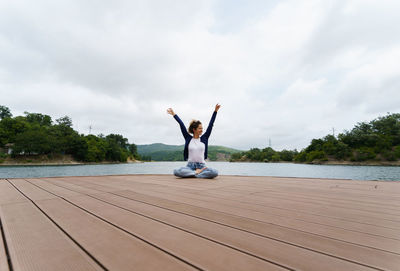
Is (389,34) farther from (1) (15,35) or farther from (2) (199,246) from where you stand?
(1) (15,35)

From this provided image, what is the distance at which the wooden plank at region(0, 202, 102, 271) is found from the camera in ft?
1.83

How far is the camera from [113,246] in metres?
0.70

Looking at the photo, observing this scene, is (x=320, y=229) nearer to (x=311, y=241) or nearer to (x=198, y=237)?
(x=311, y=241)

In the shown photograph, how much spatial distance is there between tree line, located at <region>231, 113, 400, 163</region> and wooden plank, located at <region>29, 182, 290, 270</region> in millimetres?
49720

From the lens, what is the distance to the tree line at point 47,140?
34.4 meters

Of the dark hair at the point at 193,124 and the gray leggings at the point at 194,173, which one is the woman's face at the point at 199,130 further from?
the gray leggings at the point at 194,173

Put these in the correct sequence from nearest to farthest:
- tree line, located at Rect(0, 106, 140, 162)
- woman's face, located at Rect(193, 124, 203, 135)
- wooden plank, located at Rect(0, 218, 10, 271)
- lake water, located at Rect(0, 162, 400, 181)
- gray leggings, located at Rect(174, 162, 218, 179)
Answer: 1. wooden plank, located at Rect(0, 218, 10, 271)
2. gray leggings, located at Rect(174, 162, 218, 179)
3. woman's face, located at Rect(193, 124, 203, 135)
4. lake water, located at Rect(0, 162, 400, 181)
5. tree line, located at Rect(0, 106, 140, 162)

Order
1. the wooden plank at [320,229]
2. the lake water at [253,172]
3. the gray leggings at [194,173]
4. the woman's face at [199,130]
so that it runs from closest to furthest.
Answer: the wooden plank at [320,229]
the gray leggings at [194,173]
the woman's face at [199,130]
the lake water at [253,172]

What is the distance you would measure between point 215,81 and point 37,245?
22392mm

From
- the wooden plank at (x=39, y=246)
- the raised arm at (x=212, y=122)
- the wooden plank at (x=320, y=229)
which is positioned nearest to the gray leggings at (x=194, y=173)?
the raised arm at (x=212, y=122)

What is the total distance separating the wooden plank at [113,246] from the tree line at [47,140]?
46.5 metres

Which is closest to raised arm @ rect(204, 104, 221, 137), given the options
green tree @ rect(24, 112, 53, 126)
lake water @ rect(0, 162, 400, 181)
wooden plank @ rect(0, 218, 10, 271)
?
wooden plank @ rect(0, 218, 10, 271)

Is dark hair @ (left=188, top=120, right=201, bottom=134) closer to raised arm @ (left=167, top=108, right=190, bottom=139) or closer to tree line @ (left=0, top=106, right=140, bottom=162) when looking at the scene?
raised arm @ (left=167, top=108, right=190, bottom=139)

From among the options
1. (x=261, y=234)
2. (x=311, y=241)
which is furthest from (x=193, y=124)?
(x=311, y=241)
